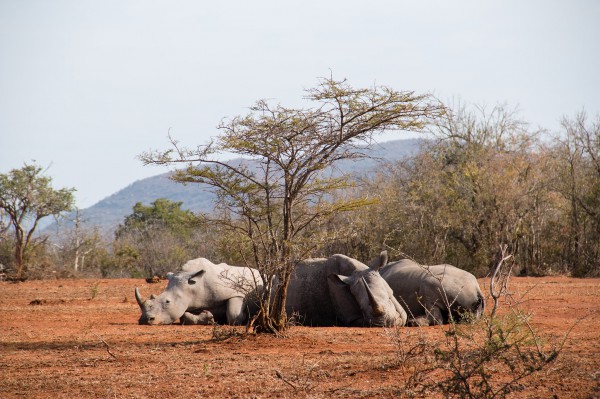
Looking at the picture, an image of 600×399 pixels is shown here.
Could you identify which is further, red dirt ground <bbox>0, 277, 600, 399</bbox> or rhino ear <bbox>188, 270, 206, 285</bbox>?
rhino ear <bbox>188, 270, 206, 285</bbox>

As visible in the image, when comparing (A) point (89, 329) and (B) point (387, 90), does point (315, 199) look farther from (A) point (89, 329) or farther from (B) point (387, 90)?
(A) point (89, 329)

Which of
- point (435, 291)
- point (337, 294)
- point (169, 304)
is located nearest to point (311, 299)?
point (337, 294)

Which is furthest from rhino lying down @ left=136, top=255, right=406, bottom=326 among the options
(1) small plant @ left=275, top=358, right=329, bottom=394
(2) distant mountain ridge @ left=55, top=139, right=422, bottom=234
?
(2) distant mountain ridge @ left=55, top=139, right=422, bottom=234

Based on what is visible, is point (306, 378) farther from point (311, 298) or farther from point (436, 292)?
point (436, 292)

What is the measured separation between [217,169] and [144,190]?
6049 inches

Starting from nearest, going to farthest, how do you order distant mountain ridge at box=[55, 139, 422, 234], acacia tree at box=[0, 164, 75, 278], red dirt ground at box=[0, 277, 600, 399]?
red dirt ground at box=[0, 277, 600, 399]
acacia tree at box=[0, 164, 75, 278]
distant mountain ridge at box=[55, 139, 422, 234]

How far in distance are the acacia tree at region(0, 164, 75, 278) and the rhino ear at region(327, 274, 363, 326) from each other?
14.8 meters

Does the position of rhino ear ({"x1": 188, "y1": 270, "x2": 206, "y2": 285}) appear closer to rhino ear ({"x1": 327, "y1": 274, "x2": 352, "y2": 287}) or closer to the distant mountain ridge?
rhino ear ({"x1": 327, "y1": 274, "x2": 352, "y2": 287})

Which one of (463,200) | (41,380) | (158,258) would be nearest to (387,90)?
(41,380)

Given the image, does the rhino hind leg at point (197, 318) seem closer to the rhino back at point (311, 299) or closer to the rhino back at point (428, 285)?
the rhino back at point (311, 299)

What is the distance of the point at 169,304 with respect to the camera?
1440 cm

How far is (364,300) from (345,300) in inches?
21.4

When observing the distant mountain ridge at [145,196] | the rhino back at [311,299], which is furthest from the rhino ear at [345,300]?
the distant mountain ridge at [145,196]

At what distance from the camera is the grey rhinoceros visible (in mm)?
13992
